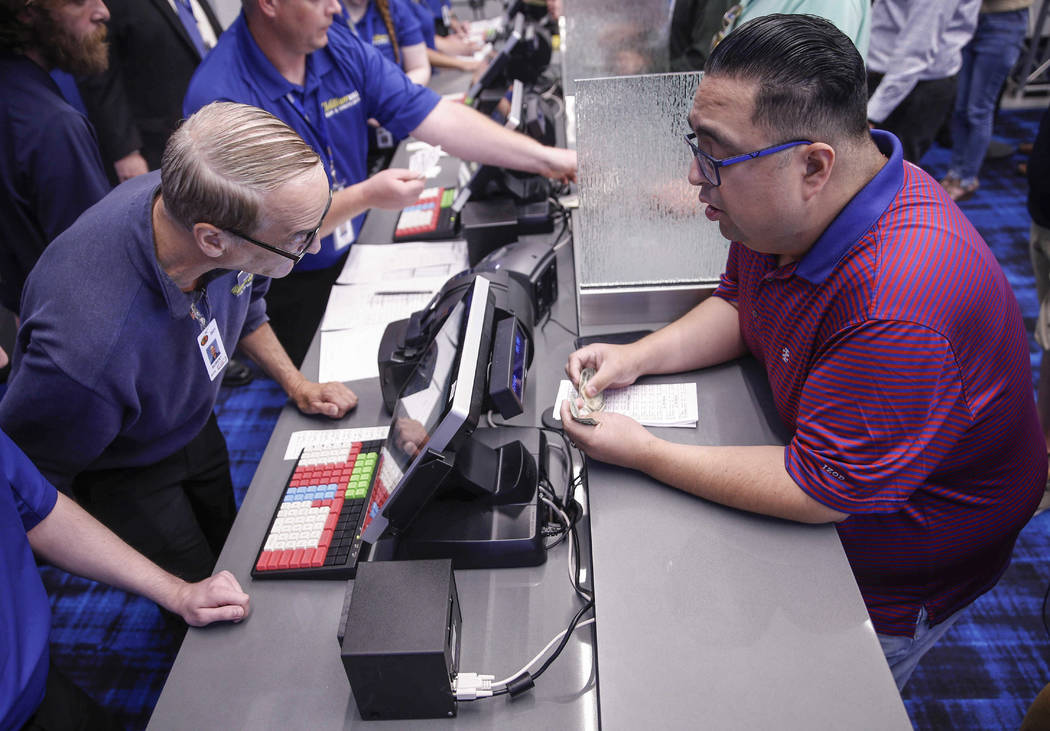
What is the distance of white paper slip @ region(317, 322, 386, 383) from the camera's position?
1.79 meters

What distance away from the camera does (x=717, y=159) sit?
1.11 m

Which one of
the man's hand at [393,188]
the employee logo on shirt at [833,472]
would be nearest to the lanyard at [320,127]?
the man's hand at [393,188]

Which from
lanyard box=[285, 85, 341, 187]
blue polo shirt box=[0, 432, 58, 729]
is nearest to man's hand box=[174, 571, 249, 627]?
blue polo shirt box=[0, 432, 58, 729]

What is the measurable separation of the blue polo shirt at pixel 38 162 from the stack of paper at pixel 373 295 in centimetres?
80

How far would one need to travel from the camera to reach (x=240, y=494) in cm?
256

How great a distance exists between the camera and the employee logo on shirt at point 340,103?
2.19 m

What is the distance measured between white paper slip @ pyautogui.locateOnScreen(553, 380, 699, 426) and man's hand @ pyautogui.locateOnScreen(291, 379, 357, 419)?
51cm

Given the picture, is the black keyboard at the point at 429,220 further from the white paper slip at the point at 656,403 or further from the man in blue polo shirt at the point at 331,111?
the white paper slip at the point at 656,403

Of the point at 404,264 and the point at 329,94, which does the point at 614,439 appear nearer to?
the point at 404,264

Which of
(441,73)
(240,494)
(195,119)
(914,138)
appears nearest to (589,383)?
(195,119)

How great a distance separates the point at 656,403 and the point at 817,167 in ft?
1.84

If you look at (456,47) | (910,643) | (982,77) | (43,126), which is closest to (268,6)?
(43,126)

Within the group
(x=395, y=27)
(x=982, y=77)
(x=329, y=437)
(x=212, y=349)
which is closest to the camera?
(x=212, y=349)

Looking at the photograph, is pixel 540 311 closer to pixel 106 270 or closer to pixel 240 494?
pixel 106 270
